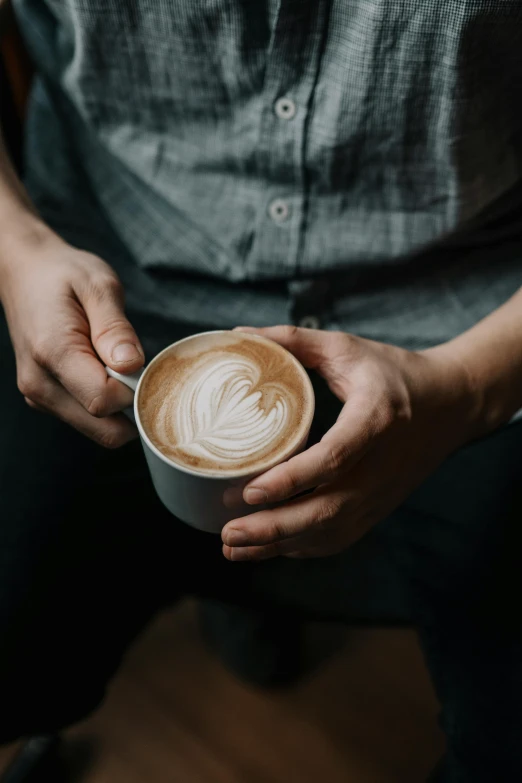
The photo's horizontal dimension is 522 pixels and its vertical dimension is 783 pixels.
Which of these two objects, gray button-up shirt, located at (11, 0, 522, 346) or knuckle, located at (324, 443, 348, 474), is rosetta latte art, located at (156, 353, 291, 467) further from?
gray button-up shirt, located at (11, 0, 522, 346)

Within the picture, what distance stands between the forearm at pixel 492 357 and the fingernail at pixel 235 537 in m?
0.35

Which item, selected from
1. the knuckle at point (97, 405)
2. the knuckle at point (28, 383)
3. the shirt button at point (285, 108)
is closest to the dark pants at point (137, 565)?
the knuckle at point (28, 383)

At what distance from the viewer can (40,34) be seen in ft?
3.11

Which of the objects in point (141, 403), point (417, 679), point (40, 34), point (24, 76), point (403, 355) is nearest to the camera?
point (141, 403)

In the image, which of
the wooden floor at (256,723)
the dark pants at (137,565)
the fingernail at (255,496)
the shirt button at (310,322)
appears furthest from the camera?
the wooden floor at (256,723)

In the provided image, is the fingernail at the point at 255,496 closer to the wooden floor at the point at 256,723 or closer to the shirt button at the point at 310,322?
the shirt button at the point at 310,322

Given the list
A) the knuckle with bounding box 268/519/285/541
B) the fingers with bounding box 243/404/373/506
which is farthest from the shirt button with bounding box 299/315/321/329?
the knuckle with bounding box 268/519/285/541

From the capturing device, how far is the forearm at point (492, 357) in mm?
857

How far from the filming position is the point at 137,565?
1.06m

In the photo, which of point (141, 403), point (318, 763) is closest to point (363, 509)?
point (141, 403)

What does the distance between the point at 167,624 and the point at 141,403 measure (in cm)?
83

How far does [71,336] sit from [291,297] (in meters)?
0.32

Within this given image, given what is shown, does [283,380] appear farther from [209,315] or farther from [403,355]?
[209,315]

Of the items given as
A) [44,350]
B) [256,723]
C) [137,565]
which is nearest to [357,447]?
[44,350]
